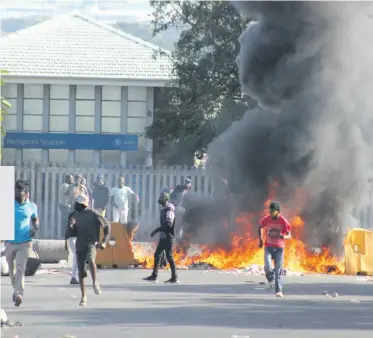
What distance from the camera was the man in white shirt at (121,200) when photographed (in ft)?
95.5

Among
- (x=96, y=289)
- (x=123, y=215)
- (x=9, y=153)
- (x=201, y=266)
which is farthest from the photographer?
(x=9, y=153)

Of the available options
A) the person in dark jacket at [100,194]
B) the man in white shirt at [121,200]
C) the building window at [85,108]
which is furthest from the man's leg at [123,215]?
the building window at [85,108]

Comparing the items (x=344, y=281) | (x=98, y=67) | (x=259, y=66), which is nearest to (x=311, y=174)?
(x=259, y=66)

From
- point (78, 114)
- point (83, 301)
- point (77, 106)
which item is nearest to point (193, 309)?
point (83, 301)

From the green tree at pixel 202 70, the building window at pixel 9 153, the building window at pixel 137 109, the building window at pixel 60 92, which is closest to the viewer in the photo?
the green tree at pixel 202 70

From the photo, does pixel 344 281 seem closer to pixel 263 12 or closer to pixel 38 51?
pixel 263 12

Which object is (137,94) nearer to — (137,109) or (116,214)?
(137,109)

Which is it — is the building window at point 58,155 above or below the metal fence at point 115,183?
above

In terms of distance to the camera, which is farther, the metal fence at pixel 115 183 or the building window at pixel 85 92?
the building window at pixel 85 92

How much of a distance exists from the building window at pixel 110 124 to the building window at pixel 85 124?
15.4 inches

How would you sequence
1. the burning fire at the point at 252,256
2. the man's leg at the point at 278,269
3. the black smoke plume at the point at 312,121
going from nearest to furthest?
the man's leg at the point at 278,269 < the burning fire at the point at 252,256 < the black smoke plume at the point at 312,121

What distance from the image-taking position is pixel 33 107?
149 ft

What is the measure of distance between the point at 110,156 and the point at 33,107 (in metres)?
3.55

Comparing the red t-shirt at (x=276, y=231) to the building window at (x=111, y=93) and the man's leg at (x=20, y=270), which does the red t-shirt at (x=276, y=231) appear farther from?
the building window at (x=111, y=93)
